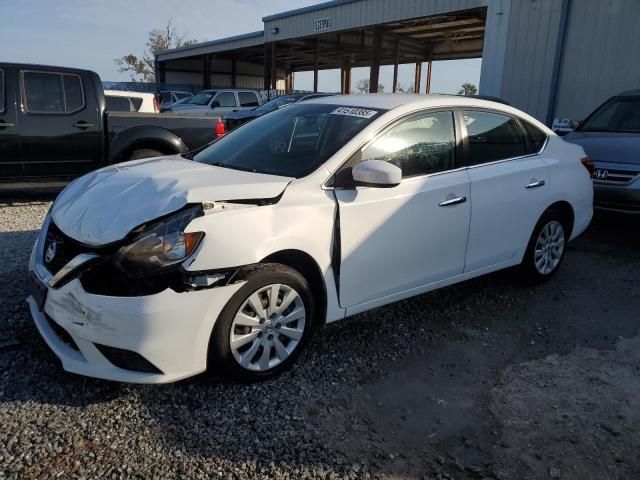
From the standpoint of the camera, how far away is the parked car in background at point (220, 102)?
56.2ft

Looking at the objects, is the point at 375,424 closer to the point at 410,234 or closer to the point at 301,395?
the point at 301,395

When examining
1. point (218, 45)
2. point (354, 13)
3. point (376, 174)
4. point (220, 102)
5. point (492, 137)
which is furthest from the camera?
point (218, 45)

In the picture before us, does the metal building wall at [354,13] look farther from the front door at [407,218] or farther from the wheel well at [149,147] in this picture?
the front door at [407,218]

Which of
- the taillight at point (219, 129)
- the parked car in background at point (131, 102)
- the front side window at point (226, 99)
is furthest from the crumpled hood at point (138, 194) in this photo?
the front side window at point (226, 99)

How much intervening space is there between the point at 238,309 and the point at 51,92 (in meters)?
5.53

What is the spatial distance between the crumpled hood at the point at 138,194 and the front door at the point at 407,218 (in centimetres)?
55

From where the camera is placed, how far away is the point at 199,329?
2637mm

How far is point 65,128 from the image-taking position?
681 cm

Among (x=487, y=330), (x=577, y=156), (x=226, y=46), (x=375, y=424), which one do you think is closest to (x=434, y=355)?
(x=487, y=330)

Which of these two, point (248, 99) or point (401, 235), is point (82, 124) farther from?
point (248, 99)

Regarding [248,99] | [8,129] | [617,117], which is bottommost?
[8,129]

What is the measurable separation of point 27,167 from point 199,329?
5.24 m

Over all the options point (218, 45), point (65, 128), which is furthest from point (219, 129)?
point (218, 45)

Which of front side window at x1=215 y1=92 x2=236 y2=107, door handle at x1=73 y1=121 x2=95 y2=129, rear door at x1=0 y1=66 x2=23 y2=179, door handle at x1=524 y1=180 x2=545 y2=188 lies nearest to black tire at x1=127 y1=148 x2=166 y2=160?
door handle at x1=73 y1=121 x2=95 y2=129
